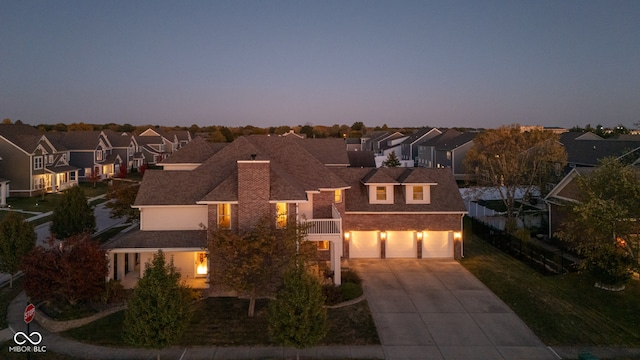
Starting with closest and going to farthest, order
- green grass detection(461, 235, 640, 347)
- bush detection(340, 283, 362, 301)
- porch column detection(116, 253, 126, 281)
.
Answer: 1. green grass detection(461, 235, 640, 347)
2. bush detection(340, 283, 362, 301)
3. porch column detection(116, 253, 126, 281)

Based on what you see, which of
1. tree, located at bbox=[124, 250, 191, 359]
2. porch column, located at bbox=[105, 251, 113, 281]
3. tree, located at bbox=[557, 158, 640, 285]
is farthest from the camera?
porch column, located at bbox=[105, 251, 113, 281]

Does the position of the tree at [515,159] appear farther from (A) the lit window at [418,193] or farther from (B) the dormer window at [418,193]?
(A) the lit window at [418,193]

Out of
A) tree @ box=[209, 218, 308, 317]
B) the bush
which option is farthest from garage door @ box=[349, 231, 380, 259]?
tree @ box=[209, 218, 308, 317]

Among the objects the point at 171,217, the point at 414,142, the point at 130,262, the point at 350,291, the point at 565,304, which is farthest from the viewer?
the point at 414,142

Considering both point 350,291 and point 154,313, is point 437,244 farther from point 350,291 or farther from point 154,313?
point 154,313

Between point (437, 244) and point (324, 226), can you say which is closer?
point (324, 226)

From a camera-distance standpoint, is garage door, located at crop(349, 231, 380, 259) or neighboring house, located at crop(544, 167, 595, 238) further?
neighboring house, located at crop(544, 167, 595, 238)

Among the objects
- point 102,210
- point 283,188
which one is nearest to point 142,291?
point 283,188

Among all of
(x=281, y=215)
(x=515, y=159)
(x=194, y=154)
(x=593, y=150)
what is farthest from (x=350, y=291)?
(x=593, y=150)

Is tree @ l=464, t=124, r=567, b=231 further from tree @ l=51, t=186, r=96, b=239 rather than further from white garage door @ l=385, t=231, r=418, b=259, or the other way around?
tree @ l=51, t=186, r=96, b=239
